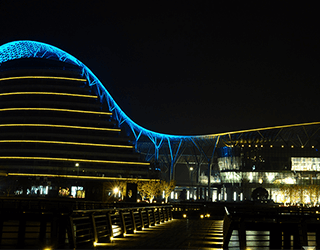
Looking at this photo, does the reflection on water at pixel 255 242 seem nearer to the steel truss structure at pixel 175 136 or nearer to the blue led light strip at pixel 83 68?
the steel truss structure at pixel 175 136

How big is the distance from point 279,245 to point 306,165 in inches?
5375

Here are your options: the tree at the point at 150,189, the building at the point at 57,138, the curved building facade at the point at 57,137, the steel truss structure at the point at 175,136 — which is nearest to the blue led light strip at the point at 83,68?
the steel truss structure at the point at 175,136

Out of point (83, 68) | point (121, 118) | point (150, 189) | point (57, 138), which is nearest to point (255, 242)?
point (150, 189)

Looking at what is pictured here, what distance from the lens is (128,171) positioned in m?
147

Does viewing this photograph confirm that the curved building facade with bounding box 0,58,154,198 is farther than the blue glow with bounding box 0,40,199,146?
No

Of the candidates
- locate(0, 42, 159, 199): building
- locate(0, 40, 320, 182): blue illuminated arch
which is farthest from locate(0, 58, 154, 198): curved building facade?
locate(0, 40, 320, 182): blue illuminated arch

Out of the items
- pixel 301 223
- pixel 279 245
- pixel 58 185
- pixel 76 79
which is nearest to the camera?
pixel 301 223

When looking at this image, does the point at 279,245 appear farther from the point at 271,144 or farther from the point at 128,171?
the point at 271,144

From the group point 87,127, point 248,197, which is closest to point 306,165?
point 248,197

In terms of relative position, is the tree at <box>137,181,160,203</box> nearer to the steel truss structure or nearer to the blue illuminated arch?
the steel truss structure

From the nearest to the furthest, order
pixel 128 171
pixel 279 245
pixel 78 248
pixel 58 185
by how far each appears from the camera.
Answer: pixel 78 248, pixel 279 245, pixel 58 185, pixel 128 171

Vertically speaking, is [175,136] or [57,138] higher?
[175,136]

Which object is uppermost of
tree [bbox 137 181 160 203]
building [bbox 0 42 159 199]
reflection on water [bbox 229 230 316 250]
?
building [bbox 0 42 159 199]

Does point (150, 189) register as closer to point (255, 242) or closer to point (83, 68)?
point (83, 68)
